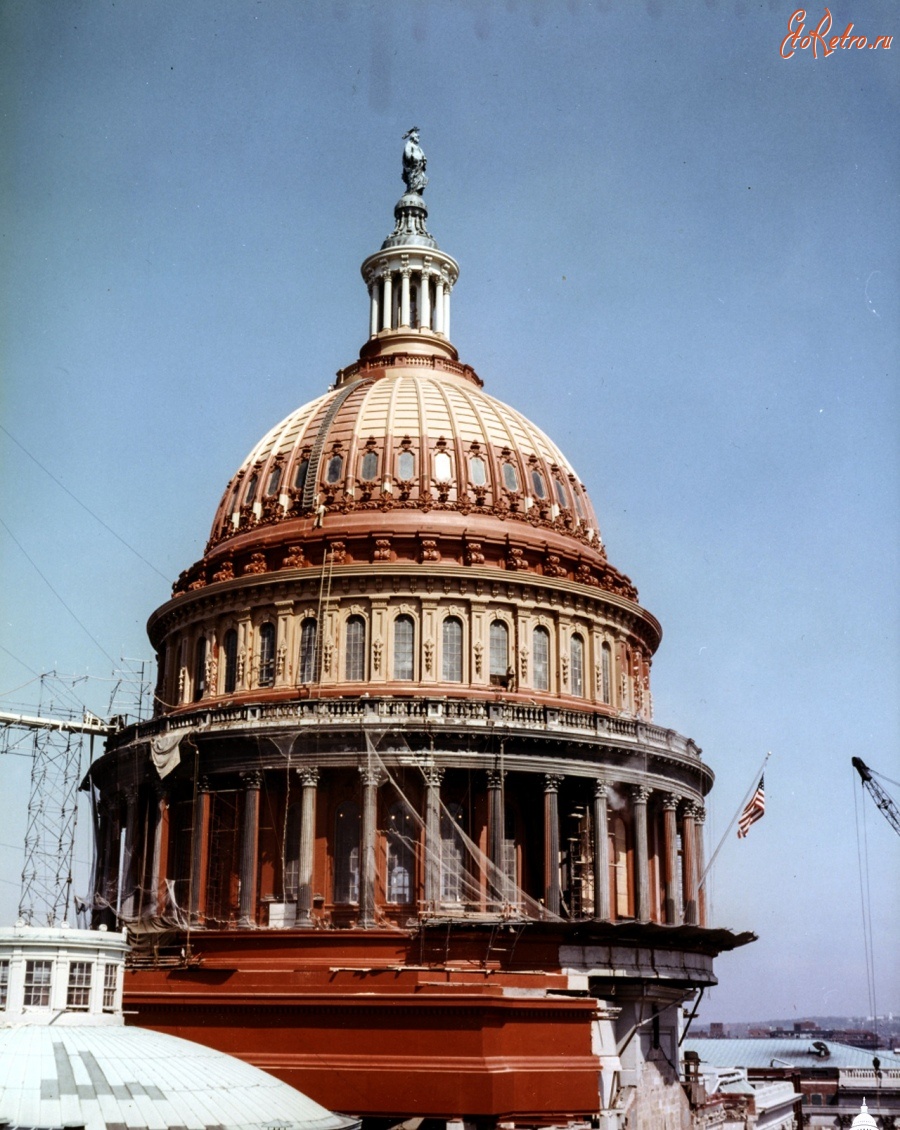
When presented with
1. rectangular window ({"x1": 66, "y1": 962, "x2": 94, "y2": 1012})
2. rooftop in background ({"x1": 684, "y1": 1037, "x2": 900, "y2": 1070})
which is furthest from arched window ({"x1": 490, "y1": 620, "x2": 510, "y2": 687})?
rooftop in background ({"x1": 684, "y1": 1037, "x2": 900, "y2": 1070})

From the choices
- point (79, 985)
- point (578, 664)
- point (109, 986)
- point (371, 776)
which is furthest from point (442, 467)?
point (79, 985)

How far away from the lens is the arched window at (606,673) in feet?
221

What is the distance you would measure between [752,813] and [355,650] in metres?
17.1

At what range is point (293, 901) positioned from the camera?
5747cm

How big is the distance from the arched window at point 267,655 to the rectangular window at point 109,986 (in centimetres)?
2341

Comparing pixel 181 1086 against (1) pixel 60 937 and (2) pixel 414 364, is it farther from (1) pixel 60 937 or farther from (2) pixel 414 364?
(2) pixel 414 364

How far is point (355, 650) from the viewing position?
63875mm

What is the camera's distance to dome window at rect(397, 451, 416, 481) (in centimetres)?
6906

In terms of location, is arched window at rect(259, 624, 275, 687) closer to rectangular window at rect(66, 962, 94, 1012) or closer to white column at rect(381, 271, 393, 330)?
white column at rect(381, 271, 393, 330)

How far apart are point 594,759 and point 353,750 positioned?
9367 mm

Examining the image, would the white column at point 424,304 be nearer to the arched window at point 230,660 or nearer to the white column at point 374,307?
the white column at point 374,307

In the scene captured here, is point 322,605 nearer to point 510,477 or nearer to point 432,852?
point 510,477

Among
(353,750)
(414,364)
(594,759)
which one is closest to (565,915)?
(594,759)

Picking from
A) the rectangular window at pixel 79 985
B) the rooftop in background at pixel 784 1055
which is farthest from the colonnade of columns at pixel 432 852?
the rooftop in background at pixel 784 1055
